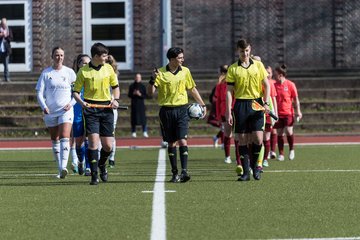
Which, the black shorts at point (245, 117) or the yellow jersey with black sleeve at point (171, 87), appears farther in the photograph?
the black shorts at point (245, 117)

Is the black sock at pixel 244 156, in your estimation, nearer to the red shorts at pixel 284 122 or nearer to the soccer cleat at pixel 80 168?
the soccer cleat at pixel 80 168

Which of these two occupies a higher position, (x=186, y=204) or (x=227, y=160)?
(x=186, y=204)

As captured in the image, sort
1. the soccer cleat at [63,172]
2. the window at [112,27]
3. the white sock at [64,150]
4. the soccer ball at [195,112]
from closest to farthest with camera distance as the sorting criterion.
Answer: the soccer ball at [195,112]
the soccer cleat at [63,172]
the white sock at [64,150]
the window at [112,27]

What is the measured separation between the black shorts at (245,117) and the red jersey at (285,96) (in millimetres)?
5742

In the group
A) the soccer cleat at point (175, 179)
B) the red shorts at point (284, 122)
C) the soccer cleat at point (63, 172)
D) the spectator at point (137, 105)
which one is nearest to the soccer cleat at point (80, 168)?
the soccer cleat at point (63, 172)

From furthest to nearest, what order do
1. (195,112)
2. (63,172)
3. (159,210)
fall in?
1. (63,172)
2. (195,112)
3. (159,210)

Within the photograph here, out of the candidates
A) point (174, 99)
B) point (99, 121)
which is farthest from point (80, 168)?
point (174, 99)

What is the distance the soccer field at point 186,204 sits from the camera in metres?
9.71

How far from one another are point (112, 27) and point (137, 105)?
6.75 meters

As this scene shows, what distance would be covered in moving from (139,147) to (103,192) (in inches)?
533

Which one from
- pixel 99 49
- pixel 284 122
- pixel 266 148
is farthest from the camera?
pixel 284 122

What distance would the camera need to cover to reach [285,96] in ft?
70.8

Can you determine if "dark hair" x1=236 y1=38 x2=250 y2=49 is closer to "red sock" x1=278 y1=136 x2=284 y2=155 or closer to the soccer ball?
the soccer ball

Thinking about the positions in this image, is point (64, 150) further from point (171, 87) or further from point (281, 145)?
point (281, 145)
